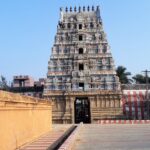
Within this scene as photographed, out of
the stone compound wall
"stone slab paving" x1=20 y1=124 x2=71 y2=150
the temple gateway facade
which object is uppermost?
the temple gateway facade

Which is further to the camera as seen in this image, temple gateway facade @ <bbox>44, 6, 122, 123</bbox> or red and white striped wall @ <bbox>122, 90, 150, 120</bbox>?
red and white striped wall @ <bbox>122, 90, 150, 120</bbox>

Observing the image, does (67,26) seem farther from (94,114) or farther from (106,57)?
(94,114)

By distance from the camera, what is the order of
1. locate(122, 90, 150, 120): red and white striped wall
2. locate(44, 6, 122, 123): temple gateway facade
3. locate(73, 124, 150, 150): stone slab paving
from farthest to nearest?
locate(122, 90, 150, 120): red and white striped wall → locate(44, 6, 122, 123): temple gateway facade → locate(73, 124, 150, 150): stone slab paving

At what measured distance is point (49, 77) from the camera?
50.9 metres

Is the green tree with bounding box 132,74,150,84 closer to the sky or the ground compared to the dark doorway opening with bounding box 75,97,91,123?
closer to the sky

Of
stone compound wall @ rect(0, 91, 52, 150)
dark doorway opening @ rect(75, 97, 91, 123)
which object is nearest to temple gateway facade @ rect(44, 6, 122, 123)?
dark doorway opening @ rect(75, 97, 91, 123)

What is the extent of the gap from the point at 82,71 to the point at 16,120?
34.7m

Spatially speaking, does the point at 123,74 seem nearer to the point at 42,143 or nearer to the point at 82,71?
the point at 82,71

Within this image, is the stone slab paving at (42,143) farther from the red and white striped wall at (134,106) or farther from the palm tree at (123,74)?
the palm tree at (123,74)

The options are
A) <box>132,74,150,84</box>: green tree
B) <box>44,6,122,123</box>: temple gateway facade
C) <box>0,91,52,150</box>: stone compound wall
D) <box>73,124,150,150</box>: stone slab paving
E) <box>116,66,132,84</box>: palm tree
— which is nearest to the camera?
<box>0,91,52,150</box>: stone compound wall

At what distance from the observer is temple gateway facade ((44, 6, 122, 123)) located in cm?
4875

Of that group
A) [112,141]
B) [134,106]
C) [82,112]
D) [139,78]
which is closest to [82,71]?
[134,106]

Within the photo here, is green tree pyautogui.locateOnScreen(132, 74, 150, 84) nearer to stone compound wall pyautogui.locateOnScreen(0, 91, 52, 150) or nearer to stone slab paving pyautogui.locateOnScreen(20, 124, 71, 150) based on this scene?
stone slab paving pyautogui.locateOnScreen(20, 124, 71, 150)

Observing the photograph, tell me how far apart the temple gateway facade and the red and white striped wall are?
1.89m
